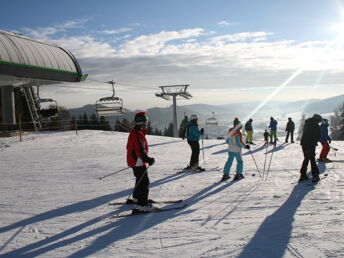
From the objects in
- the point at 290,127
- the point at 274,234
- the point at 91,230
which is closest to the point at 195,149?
the point at 91,230

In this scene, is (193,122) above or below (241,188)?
above

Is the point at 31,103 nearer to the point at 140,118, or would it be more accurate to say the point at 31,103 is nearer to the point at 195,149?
the point at 195,149

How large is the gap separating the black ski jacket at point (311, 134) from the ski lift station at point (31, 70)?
15220mm

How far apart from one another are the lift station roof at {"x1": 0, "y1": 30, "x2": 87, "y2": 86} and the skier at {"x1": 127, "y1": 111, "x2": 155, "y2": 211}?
46.5 ft

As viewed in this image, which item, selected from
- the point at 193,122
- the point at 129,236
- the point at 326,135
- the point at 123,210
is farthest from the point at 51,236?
the point at 326,135

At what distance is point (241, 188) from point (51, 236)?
411cm

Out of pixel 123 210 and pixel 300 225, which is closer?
pixel 300 225

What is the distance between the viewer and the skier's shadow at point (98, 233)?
13.5 ft

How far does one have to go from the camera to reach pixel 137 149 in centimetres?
557

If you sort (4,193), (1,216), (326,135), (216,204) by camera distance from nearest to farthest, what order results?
(1,216) < (216,204) < (4,193) < (326,135)

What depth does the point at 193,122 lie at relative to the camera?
31.5 ft

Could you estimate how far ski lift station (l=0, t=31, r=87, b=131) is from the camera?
17766 millimetres

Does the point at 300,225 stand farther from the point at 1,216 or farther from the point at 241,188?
the point at 1,216

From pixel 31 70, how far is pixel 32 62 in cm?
49
